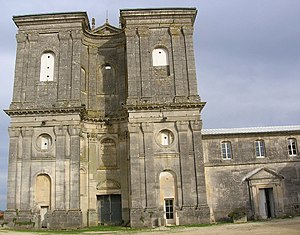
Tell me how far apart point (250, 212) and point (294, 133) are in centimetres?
749

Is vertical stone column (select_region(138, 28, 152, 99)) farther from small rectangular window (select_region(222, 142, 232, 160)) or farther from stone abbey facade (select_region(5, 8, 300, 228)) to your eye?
small rectangular window (select_region(222, 142, 232, 160))

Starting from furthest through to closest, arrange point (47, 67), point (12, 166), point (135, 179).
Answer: point (47, 67) < point (12, 166) < point (135, 179)

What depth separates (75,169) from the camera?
94.9 feet

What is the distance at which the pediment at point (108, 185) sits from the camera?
31.2 m

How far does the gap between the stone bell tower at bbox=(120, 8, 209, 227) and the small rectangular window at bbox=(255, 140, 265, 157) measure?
583 centimetres

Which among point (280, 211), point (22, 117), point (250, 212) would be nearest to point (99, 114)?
point (22, 117)

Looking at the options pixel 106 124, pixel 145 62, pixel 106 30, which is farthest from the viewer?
pixel 106 30

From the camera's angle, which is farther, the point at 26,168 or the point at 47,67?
the point at 47,67

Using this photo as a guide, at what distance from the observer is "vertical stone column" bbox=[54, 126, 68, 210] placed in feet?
93.2

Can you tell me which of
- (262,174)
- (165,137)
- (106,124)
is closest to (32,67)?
(106,124)

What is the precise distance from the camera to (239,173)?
3159 centimetres

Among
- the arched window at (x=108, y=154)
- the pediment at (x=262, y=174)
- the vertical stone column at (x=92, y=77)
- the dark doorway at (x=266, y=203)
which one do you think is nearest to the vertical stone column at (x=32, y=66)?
the vertical stone column at (x=92, y=77)

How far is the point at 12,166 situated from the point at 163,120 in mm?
11477

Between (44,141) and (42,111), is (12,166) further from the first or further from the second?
(42,111)
